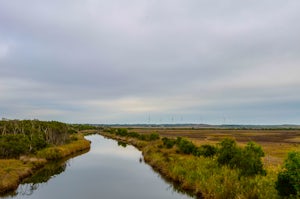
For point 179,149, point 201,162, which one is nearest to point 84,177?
point 201,162

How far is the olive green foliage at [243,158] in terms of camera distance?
3216 cm

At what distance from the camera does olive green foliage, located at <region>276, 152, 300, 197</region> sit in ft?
68.4

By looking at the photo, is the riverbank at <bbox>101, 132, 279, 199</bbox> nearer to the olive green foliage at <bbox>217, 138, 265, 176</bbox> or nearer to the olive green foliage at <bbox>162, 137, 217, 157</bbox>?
the olive green foliage at <bbox>217, 138, 265, 176</bbox>

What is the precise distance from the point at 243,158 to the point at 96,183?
62.8 feet

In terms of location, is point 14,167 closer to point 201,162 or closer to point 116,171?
point 116,171

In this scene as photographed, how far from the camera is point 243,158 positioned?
3462 centimetres

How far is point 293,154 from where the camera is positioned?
70.4ft

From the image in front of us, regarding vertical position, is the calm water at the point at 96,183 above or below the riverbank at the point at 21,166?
below

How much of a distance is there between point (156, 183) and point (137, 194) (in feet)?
18.7

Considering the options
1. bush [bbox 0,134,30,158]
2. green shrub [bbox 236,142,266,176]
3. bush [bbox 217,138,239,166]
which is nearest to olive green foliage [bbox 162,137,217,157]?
bush [bbox 217,138,239,166]

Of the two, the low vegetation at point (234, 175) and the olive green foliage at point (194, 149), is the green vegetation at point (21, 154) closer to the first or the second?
the low vegetation at point (234, 175)

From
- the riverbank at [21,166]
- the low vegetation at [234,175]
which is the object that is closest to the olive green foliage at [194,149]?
A: the low vegetation at [234,175]

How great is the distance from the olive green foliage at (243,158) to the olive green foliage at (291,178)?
9651mm

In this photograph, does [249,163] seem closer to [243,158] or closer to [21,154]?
[243,158]
